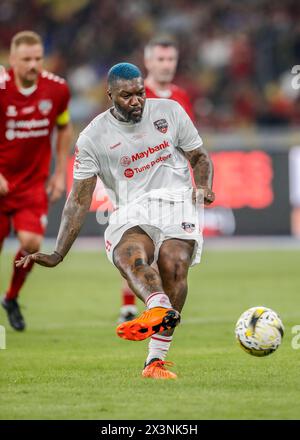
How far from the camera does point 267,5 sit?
82.3ft

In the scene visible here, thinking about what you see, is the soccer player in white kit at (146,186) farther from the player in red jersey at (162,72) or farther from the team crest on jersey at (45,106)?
the player in red jersey at (162,72)

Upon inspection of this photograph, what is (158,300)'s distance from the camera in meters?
6.34

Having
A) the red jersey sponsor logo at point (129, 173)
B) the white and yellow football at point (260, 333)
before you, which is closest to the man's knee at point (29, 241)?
the red jersey sponsor logo at point (129, 173)

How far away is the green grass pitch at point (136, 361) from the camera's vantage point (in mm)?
5812

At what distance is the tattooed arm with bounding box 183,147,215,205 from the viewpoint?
23.7 ft

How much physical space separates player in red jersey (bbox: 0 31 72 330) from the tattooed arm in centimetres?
317

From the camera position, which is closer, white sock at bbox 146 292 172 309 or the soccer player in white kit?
white sock at bbox 146 292 172 309

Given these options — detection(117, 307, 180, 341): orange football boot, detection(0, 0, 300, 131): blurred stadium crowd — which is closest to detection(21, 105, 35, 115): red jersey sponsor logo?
detection(117, 307, 180, 341): orange football boot

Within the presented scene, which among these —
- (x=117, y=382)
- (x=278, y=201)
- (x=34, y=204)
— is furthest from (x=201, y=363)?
(x=278, y=201)

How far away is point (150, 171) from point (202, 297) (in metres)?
5.87

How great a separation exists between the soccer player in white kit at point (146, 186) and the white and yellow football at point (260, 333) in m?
0.47

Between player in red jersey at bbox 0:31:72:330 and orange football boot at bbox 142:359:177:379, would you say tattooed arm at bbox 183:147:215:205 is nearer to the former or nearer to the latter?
orange football boot at bbox 142:359:177:379

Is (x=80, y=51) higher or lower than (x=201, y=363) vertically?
higher
